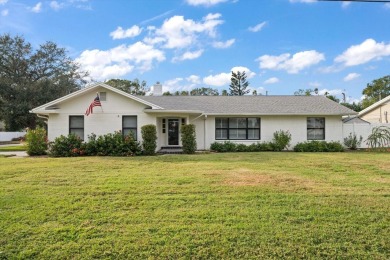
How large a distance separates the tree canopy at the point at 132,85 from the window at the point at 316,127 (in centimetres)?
3778

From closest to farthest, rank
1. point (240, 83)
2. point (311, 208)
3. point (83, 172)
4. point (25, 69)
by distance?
point (311, 208) < point (83, 172) < point (25, 69) < point (240, 83)

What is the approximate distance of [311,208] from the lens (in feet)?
17.2

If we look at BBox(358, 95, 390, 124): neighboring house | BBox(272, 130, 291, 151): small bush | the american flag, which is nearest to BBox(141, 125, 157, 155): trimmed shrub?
the american flag

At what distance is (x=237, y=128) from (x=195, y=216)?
13104 mm

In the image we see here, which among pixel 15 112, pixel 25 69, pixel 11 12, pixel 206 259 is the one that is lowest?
pixel 206 259

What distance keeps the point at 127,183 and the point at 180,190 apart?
1586 millimetres

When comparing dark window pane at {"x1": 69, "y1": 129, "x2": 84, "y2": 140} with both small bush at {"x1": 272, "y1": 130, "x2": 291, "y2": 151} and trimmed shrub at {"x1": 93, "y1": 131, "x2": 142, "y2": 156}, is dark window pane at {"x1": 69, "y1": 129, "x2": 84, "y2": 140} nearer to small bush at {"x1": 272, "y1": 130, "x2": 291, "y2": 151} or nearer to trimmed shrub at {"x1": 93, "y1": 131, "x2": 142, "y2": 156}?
trimmed shrub at {"x1": 93, "y1": 131, "x2": 142, "y2": 156}

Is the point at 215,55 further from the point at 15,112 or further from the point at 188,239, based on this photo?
the point at 15,112

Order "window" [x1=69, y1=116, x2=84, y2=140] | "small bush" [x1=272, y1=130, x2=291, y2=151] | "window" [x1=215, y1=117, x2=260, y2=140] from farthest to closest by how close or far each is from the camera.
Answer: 1. "window" [x1=215, y1=117, x2=260, y2=140]
2. "small bush" [x1=272, y1=130, x2=291, y2=151]
3. "window" [x1=69, y1=116, x2=84, y2=140]

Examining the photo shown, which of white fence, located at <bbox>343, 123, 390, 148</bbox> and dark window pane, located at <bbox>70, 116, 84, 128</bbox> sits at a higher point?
dark window pane, located at <bbox>70, 116, 84, 128</bbox>

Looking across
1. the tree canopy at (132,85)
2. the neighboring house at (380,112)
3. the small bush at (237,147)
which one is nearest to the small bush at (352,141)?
the small bush at (237,147)

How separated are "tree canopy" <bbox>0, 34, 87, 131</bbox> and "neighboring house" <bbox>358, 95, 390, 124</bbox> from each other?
34.2m

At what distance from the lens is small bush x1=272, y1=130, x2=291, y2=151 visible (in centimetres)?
1677

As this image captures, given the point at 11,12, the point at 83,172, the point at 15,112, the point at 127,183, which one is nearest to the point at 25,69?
the point at 15,112
